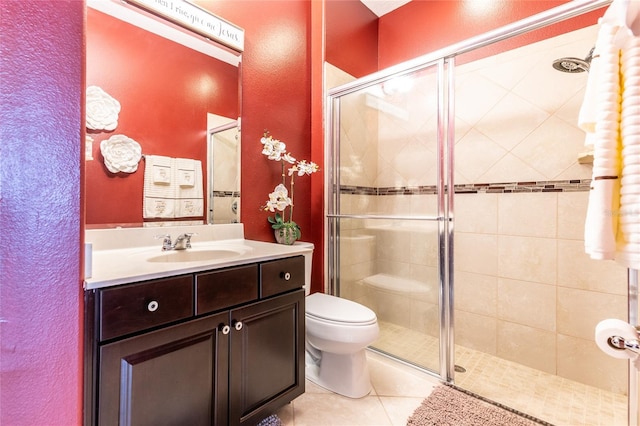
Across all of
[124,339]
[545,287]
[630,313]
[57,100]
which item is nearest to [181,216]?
[124,339]

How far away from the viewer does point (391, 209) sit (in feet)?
7.42

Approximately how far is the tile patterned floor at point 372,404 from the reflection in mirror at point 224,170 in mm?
1076

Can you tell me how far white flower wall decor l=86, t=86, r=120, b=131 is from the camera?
4.29ft

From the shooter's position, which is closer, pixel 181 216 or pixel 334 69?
pixel 181 216

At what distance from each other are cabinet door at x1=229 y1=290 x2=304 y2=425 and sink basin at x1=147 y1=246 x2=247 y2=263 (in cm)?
30

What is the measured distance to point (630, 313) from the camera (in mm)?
854

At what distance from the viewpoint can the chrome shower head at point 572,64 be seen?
1.64 metres

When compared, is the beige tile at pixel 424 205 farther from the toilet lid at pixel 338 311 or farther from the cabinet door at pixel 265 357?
the cabinet door at pixel 265 357

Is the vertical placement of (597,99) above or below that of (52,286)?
above

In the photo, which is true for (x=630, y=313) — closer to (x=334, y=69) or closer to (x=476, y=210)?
(x=476, y=210)

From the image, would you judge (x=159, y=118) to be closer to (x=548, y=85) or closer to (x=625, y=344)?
(x=625, y=344)

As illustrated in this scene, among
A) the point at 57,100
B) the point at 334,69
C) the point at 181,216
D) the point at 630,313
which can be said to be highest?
the point at 334,69

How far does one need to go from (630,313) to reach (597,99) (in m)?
Answer: 0.60

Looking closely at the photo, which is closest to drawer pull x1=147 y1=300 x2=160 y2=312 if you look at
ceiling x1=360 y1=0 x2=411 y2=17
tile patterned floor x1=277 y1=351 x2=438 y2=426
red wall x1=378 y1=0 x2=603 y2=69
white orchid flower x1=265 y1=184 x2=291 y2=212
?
tile patterned floor x1=277 y1=351 x2=438 y2=426
